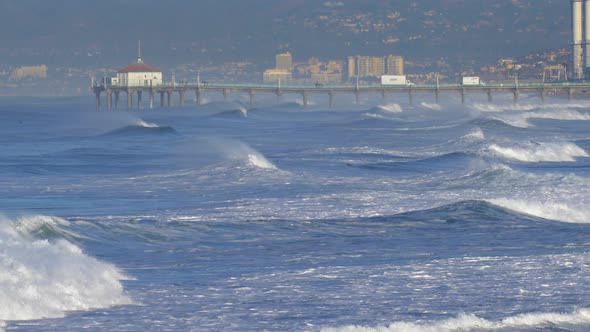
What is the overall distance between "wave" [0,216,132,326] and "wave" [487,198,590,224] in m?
9.81

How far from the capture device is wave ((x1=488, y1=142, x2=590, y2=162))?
3894 cm

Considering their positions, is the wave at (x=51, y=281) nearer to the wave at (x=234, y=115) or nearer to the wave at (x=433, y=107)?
the wave at (x=234, y=115)

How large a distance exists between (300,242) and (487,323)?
264 inches

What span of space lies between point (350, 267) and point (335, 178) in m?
14.3

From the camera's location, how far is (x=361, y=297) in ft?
50.4

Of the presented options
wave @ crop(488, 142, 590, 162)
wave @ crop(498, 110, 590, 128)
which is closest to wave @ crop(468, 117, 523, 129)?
wave @ crop(498, 110, 590, 128)

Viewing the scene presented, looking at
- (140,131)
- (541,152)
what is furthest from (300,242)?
(140,131)

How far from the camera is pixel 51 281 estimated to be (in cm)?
1495

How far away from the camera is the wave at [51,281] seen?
14133 mm

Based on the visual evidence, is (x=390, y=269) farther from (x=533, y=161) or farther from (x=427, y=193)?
(x=533, y=161)

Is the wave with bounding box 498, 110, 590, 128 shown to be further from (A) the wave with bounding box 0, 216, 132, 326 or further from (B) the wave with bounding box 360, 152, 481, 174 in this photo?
Answer: (A) the wave with bounding box 0, 216, 132, 326

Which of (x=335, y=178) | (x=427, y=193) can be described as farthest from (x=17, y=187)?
(x=427, y=193)

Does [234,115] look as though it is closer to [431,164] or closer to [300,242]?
[431,164]

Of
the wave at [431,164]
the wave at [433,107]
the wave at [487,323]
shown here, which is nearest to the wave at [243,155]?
the wave at [431,164]
